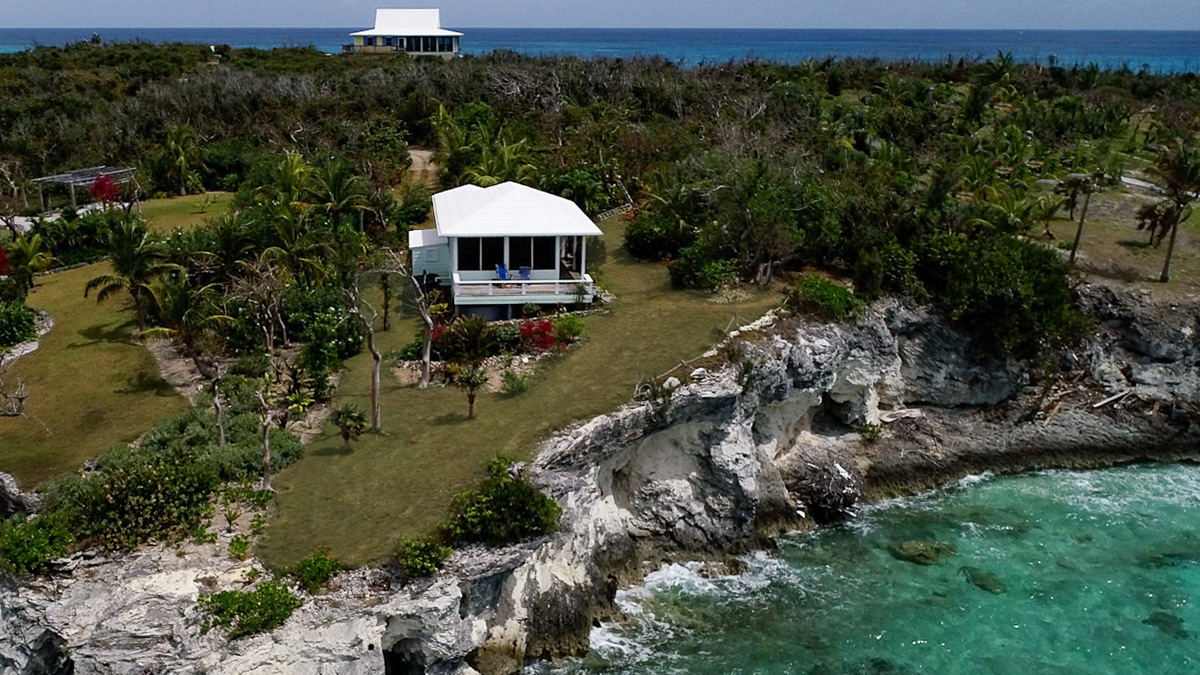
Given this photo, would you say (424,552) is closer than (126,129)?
Yes

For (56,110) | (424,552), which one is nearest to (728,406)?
(424,552)

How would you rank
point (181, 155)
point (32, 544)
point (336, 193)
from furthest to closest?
1. point (181, 155)
2. point (336, 193)
3. point (32, 544)

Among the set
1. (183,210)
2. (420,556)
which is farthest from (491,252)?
(183,210)

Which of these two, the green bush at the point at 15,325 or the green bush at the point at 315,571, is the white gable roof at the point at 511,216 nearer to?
the green bush at the point at 315,571

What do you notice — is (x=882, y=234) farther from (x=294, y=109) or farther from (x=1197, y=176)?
(x=294, y=109)

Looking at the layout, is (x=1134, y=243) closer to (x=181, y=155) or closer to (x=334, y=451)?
(x=334, y=451)

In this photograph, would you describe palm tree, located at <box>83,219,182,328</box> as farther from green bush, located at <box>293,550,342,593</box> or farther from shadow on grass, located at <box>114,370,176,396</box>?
green bush, located at <box>293,550,342,593</box>
